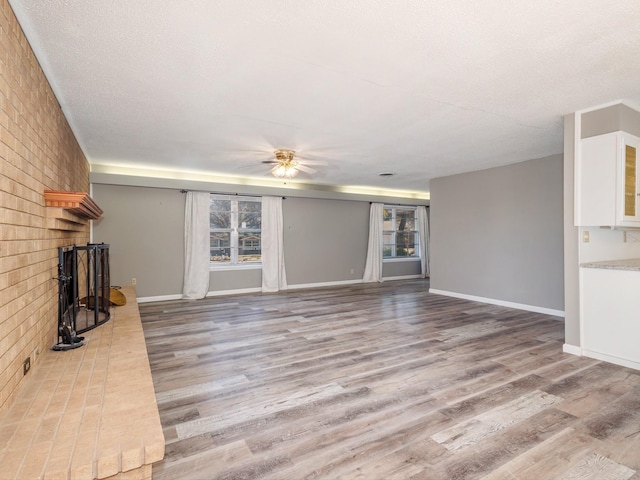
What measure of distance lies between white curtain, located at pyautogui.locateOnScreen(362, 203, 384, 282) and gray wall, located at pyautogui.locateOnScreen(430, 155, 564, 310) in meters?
1.81

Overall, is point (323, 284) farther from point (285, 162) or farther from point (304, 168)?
point (285, 162)

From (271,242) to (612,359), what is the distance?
5642mm

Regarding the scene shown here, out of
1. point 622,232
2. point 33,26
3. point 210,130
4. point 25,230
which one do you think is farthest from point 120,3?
point 622,232

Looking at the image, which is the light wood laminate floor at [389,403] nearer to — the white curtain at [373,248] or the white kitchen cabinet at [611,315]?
the white kitchen cabinet at [611,315]

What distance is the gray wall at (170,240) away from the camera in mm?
5781

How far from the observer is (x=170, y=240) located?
245 inches

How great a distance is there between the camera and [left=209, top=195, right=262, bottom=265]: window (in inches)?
266

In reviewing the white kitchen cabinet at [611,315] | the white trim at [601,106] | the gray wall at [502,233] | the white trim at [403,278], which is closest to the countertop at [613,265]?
the white kitchen cabinet at [611,315]

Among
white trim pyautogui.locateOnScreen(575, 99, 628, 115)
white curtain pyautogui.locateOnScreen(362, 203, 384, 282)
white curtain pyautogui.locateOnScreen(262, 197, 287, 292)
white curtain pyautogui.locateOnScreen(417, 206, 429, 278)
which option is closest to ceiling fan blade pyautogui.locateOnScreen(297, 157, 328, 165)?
white curtain pyautogui.locateOnScreen(262, 197, 287, 292)

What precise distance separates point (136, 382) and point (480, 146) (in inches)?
177

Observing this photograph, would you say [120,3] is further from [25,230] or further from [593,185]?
[593,185]

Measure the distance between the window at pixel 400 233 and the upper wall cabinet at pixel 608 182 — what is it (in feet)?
18.6

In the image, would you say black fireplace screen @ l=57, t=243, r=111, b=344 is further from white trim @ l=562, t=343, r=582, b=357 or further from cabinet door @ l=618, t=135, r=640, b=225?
cabinet door @ l=618, t=135, r=640, b=225

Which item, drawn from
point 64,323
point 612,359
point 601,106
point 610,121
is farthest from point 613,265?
point 64,323
